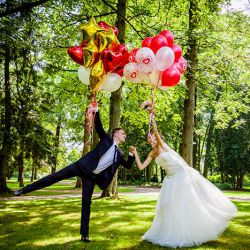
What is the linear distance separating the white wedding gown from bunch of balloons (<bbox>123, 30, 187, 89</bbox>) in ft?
4.80

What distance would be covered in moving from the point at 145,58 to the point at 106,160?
2.01 meters

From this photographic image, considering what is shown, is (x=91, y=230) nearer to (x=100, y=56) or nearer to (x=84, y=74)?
(x=84, y=74)

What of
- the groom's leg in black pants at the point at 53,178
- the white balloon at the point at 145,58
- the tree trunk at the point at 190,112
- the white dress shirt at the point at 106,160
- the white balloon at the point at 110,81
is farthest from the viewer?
the tree trunk at the point at 190,112

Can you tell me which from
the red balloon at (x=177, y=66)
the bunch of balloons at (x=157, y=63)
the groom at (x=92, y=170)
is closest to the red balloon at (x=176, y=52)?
the bunch of balloons at (x=157, y=63)

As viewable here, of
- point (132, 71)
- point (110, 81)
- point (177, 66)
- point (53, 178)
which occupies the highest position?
point (177, 66)

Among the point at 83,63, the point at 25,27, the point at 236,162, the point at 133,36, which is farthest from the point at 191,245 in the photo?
the point at 236,162

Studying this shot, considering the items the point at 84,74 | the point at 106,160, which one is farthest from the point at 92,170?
the point at 84,74

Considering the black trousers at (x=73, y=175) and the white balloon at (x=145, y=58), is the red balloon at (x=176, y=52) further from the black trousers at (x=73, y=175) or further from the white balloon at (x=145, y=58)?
the black trousers at (x=73, y=175)

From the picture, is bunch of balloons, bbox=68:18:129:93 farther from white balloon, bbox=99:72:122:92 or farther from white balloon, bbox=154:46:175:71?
white balloon, bbox=154:46:175:71

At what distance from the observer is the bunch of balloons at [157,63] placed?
6.01m

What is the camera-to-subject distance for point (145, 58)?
609 centimetres

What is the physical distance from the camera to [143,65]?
6211 millimetres

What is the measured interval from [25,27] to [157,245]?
7186 mm

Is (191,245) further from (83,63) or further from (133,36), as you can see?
(133,36)
